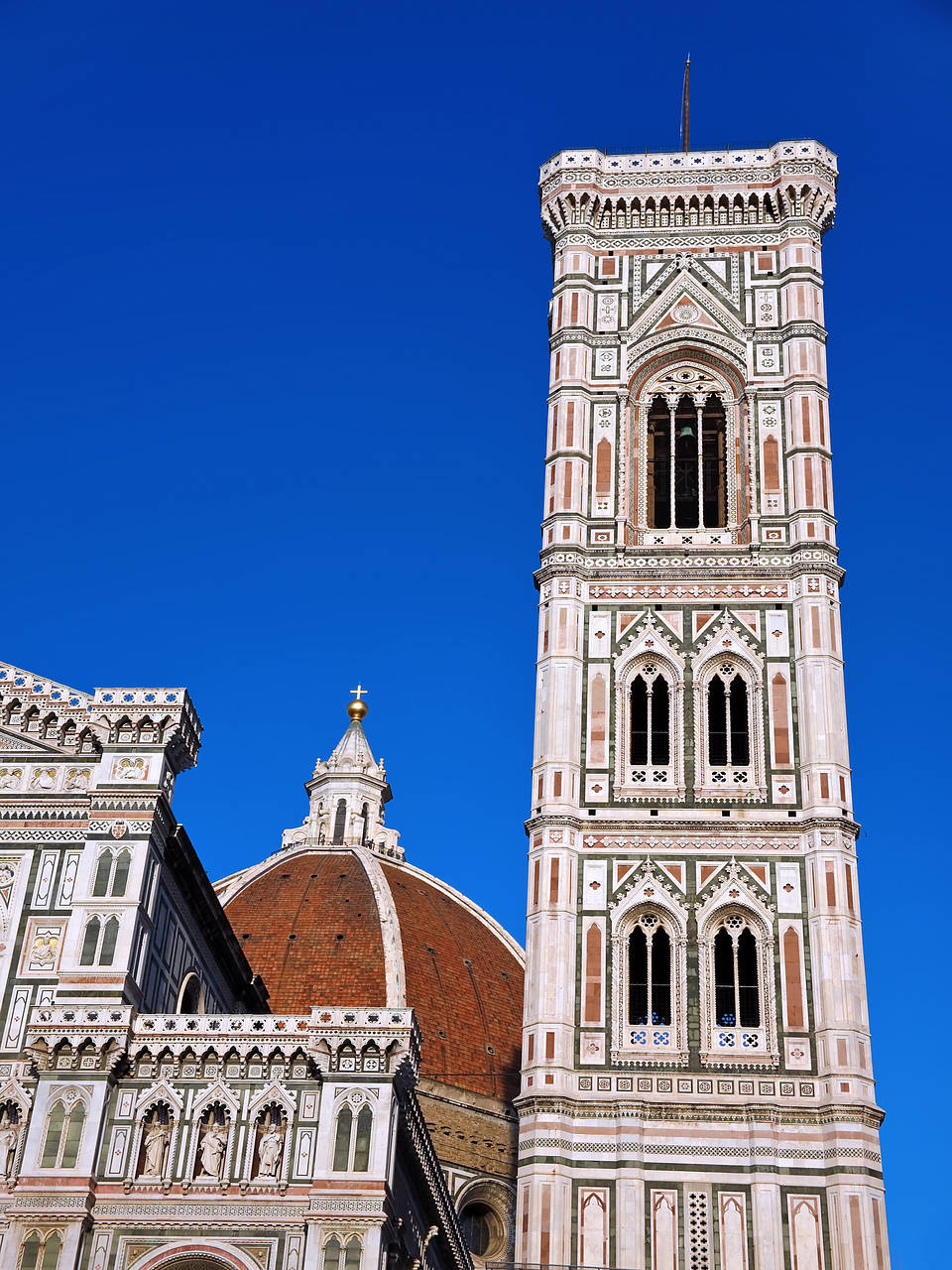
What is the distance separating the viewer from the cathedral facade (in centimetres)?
2361

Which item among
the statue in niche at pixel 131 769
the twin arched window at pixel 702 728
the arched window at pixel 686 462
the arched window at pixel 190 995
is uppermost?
the arched window at pixel 686 462

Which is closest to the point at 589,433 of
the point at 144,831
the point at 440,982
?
the point at 144,831

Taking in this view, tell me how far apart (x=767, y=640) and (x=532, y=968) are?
6382mm

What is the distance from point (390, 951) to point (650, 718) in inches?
1075

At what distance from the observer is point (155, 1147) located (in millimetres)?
23656

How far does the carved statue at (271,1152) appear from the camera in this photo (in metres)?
23.2

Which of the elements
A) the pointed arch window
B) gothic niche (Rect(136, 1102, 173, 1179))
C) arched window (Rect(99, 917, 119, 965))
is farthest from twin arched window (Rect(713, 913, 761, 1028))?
arched window (Rect(99, 917, 119, 965))

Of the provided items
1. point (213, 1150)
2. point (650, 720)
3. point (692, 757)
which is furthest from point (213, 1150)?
point (650, 720)

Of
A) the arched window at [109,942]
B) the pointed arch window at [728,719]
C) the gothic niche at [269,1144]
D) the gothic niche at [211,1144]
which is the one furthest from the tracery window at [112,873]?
the pointed arch window at [728,719]

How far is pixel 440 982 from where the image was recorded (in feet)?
187

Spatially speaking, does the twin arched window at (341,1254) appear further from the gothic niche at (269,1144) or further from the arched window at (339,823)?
the arched window at (339,823)

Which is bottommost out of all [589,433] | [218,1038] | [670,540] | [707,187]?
[218,1038]

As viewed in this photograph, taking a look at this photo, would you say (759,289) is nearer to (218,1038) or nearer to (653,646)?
(653,646)

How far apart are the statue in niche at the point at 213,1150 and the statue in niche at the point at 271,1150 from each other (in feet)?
1.49
